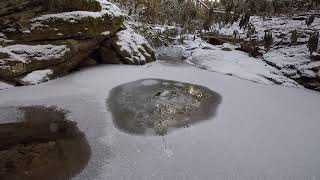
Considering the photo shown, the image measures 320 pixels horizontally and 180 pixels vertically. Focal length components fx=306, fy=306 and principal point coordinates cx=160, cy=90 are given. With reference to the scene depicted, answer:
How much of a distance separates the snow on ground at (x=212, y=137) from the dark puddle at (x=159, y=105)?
151mm

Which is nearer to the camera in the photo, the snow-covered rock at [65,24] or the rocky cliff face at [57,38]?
the rocky cliff face at [57,38]

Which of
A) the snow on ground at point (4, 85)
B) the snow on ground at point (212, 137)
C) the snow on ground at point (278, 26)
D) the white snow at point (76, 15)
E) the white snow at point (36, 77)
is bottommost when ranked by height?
the snow on ground at point (212, 137)

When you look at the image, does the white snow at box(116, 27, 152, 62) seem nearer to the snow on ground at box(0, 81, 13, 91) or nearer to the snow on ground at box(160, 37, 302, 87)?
the snow on ground at box(160, 37, 302, 87)

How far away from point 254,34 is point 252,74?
10.00 feet

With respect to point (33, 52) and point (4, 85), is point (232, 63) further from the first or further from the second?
point (4, 85)

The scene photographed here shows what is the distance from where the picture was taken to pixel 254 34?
30.5 feet

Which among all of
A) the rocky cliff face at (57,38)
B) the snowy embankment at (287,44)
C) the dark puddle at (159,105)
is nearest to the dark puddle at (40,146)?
the dark puddle at (159,105)

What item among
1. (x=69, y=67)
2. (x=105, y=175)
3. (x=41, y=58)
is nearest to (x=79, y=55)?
(x=69, y=67)

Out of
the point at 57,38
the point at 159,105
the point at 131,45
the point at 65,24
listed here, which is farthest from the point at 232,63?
the point at 57,38

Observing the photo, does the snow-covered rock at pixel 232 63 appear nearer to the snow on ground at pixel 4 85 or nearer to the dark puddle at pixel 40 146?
the dark puddle at pixel 40 146

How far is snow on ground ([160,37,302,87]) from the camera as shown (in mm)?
6562

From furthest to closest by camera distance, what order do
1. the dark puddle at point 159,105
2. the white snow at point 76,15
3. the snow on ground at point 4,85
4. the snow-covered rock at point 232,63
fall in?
1. the snow-covered rock at point 232,63
2. the white snow at point 76,15
3. the snow on ground at point 4,85
4. the dark puddle at point 159,105

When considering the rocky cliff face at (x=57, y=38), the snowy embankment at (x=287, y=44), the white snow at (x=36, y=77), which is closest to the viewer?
the white snow at (x=36, y=77)

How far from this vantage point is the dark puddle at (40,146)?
9.41ft
